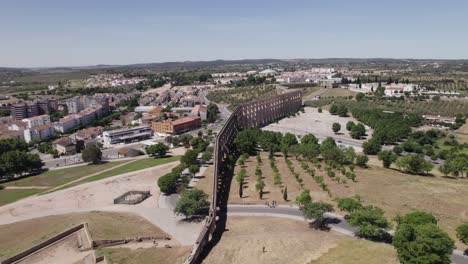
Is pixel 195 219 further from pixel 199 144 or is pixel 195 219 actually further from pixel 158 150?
pixel 199 144

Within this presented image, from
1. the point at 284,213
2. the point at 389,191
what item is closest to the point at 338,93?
the point at 389,191

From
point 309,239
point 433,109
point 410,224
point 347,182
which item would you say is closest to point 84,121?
point 347,182

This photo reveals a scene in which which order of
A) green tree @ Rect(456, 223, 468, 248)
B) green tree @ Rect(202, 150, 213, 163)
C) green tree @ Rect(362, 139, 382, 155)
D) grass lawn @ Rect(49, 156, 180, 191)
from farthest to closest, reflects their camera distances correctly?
green tree @ Rect(362, 139, 382, 155) < green tree @ Rect(202, 150, 213, 163) < grass lawn @ Rect(49, 156, 180, 191) < green tree @ Rect(456, 223, 468, 248)

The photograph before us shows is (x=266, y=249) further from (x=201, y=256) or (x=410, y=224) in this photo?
(x=410, y=224)

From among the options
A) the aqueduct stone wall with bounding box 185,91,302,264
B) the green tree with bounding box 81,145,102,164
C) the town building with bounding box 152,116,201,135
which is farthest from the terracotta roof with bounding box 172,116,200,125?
the green tree with bounding box 81,145,102,164

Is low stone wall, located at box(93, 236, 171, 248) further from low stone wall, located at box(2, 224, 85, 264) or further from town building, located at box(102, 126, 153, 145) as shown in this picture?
town building, located at box(102, 126, 153, 145)

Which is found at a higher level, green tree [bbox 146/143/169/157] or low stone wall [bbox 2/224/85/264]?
green tree [bbox 146/143/169/157]

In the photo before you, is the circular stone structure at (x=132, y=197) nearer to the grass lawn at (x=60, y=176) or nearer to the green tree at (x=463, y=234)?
the grass lawn at (x=60, y=176)
